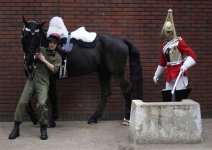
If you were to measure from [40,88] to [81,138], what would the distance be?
3.38ft

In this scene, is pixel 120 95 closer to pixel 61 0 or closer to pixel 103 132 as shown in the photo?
pixel 103 132

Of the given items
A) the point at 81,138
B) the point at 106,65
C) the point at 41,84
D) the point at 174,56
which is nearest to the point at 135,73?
the point at 106,65

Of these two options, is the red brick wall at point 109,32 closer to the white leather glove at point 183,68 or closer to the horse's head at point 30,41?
the horse's head at point 30,41

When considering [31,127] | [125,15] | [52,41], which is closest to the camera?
[52,41]

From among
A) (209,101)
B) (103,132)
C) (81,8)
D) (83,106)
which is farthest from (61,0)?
(209,101)

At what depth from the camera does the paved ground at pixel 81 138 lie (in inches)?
254

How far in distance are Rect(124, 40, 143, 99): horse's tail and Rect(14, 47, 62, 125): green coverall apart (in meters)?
1.46

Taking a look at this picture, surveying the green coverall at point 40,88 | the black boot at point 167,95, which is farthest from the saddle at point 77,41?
the black boot at point 167,95

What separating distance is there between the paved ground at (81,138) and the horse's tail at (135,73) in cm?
67

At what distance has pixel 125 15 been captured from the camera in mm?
8289

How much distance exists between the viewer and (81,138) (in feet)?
23.0

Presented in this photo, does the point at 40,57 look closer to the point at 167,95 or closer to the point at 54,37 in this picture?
the point at 54,37

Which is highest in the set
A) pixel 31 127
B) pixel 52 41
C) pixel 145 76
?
pixel 52 41

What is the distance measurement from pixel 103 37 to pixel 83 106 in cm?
141
